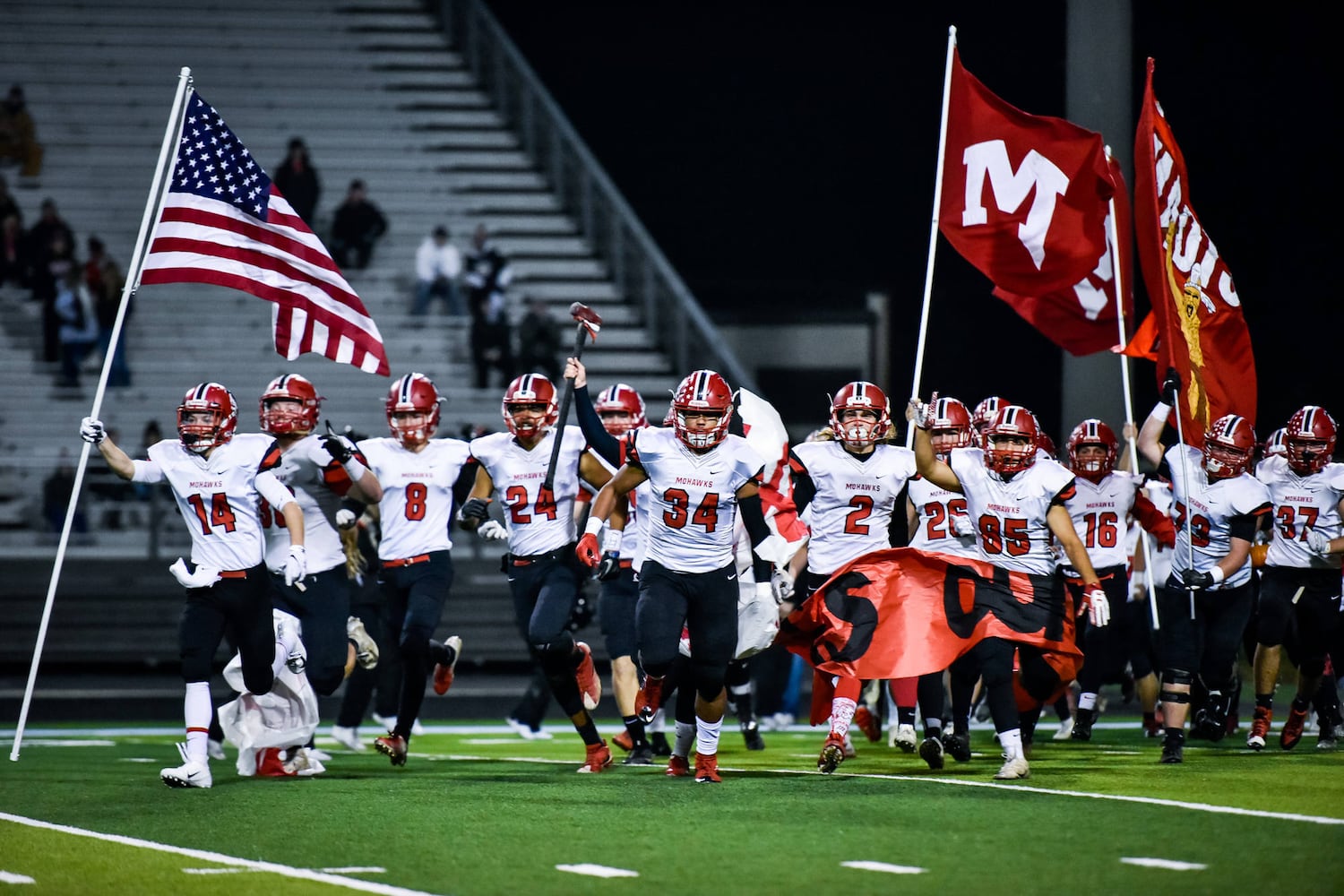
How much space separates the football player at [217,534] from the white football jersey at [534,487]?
4.07 feet

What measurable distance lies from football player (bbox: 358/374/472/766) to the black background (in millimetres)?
10109

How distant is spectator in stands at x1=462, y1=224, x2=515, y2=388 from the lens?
2073 cm

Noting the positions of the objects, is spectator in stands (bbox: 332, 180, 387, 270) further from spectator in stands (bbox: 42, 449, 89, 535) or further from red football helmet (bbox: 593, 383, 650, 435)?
red football helmet (bbox: 593, 383, 650, 435)

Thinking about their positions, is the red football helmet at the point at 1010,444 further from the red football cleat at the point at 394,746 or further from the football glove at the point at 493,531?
the red football cleat at the point at 394,746

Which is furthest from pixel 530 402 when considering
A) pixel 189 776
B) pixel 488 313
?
pixel 488 313

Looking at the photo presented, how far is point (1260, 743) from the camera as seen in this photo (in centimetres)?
1108

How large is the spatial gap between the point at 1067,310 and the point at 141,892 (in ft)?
28.2

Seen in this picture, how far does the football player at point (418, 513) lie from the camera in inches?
404

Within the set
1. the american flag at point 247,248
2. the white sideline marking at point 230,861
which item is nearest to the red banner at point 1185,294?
the american flag at point 247,248

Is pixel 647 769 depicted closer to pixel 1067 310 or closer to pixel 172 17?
pixel 1067 310

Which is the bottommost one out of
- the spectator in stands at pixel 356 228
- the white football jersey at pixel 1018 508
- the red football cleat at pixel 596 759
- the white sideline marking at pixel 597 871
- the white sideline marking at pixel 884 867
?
the white sideline marking at pixel 597 871

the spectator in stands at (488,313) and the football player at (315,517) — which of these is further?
the spectator in stands at (488,313)

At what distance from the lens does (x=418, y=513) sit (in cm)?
1055

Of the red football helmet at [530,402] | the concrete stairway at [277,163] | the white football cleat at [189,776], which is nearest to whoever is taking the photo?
the white football cleat at [189,776]
